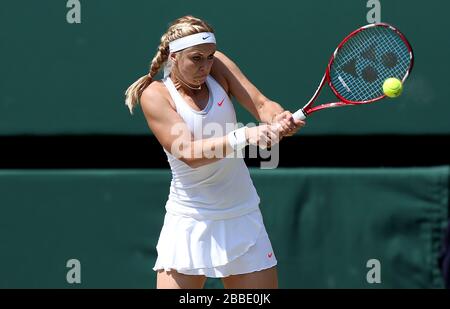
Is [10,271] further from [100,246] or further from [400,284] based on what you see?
[400,284]

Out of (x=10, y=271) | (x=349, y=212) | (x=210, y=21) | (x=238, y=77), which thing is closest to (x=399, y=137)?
(x=349, y=212)

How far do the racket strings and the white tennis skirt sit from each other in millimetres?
543

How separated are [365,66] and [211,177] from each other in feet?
2.02

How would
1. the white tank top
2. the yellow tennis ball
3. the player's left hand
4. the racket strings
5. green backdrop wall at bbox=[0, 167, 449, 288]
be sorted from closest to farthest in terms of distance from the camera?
the player's left hand, the yellow tennis ball, the white tank top, the racket strings, green backdrop wall at bbox=[0, 167, 449, 288]

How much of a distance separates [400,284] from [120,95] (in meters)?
1.40

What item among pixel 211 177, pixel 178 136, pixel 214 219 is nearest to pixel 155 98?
pixel 178 136

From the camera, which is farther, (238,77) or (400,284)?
(400,284)

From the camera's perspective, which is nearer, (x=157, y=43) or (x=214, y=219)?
(x=214, y=219)

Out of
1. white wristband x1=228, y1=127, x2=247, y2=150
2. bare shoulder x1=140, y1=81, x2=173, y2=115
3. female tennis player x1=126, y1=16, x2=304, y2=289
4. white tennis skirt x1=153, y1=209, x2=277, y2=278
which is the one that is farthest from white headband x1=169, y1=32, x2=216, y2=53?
white tennis skirt x1=153, y1=209, x2=277, y2=278

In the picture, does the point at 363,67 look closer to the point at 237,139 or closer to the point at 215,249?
the point at 237,139

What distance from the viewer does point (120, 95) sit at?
181 inches

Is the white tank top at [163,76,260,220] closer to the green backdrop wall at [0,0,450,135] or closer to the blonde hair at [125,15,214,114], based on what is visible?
the blonde hair at [125,15,214,114]

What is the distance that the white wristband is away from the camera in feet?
10.4

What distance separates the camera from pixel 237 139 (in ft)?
10.4
